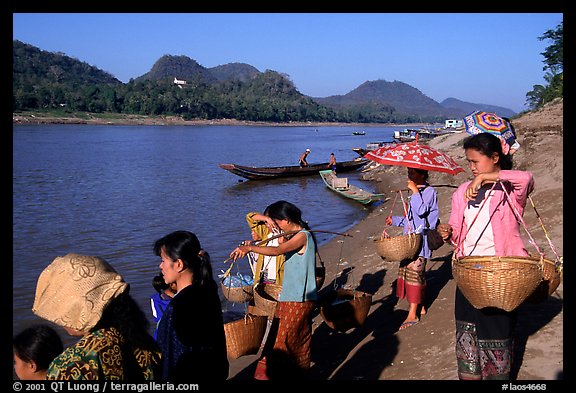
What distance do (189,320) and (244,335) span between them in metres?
2.24

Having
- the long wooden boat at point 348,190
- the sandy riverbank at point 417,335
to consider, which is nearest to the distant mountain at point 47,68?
the long wooden boat at point 348,190

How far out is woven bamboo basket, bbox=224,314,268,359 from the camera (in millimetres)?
4988

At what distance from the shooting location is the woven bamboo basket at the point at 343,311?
558 centimetres

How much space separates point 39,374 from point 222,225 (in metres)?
13.8

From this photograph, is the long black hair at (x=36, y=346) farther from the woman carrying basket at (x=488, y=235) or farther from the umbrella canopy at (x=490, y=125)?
the umbrella canopy at (x=490, y=125)

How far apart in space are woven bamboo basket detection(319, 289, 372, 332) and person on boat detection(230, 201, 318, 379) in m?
0.90

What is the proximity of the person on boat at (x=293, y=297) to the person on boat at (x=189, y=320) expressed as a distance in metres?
1.38

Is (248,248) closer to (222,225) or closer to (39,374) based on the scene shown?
(39,374)

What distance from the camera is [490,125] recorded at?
4.28 metres

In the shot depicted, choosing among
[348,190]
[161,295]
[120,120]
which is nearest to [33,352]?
[161,295]

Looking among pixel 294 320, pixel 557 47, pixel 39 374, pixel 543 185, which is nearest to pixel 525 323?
pixel 294 320

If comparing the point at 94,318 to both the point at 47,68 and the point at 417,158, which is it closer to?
the point at 417,158

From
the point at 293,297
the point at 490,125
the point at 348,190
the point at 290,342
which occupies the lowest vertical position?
the point at 348,190
